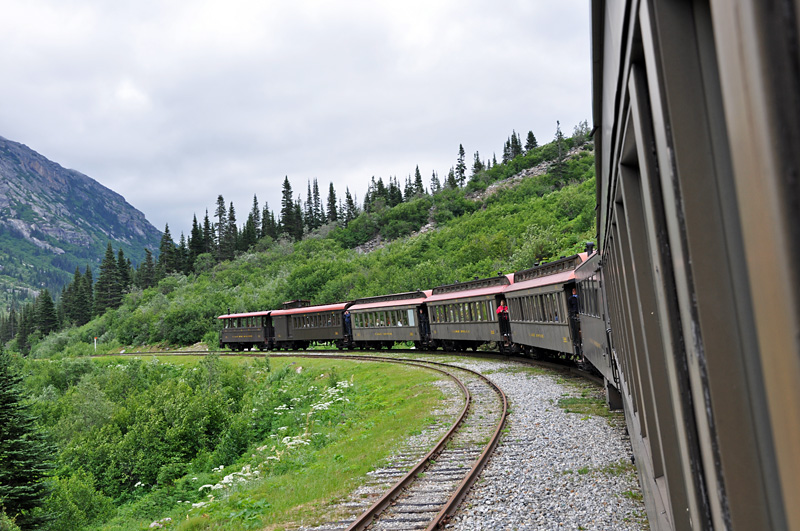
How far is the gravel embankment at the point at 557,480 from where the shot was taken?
22.4ft

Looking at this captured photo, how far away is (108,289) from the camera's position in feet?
400

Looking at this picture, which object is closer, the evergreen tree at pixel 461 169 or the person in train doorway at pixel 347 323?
the person in train doorway at pixel 347 323

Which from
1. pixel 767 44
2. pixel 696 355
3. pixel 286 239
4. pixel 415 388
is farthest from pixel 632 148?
pixel 286 239

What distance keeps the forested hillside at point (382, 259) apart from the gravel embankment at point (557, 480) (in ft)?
120

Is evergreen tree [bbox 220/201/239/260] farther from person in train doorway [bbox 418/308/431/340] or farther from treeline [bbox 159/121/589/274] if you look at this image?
person in train doorway [bbox 418/308/431/340]

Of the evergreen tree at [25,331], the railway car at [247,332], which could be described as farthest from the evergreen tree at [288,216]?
the railway car at [247,332]

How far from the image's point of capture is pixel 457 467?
930cm

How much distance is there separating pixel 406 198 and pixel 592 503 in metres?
144

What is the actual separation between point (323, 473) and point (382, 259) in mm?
68254

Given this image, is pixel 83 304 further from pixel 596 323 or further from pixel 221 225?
pixel 596 323

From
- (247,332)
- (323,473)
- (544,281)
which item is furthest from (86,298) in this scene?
(323,473)

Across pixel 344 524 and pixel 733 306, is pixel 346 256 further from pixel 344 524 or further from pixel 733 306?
pixel 733 306

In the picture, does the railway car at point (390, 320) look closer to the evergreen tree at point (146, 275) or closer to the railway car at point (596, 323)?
the railway car at point (596, 323)

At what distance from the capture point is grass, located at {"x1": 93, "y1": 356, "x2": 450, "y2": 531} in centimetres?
846
